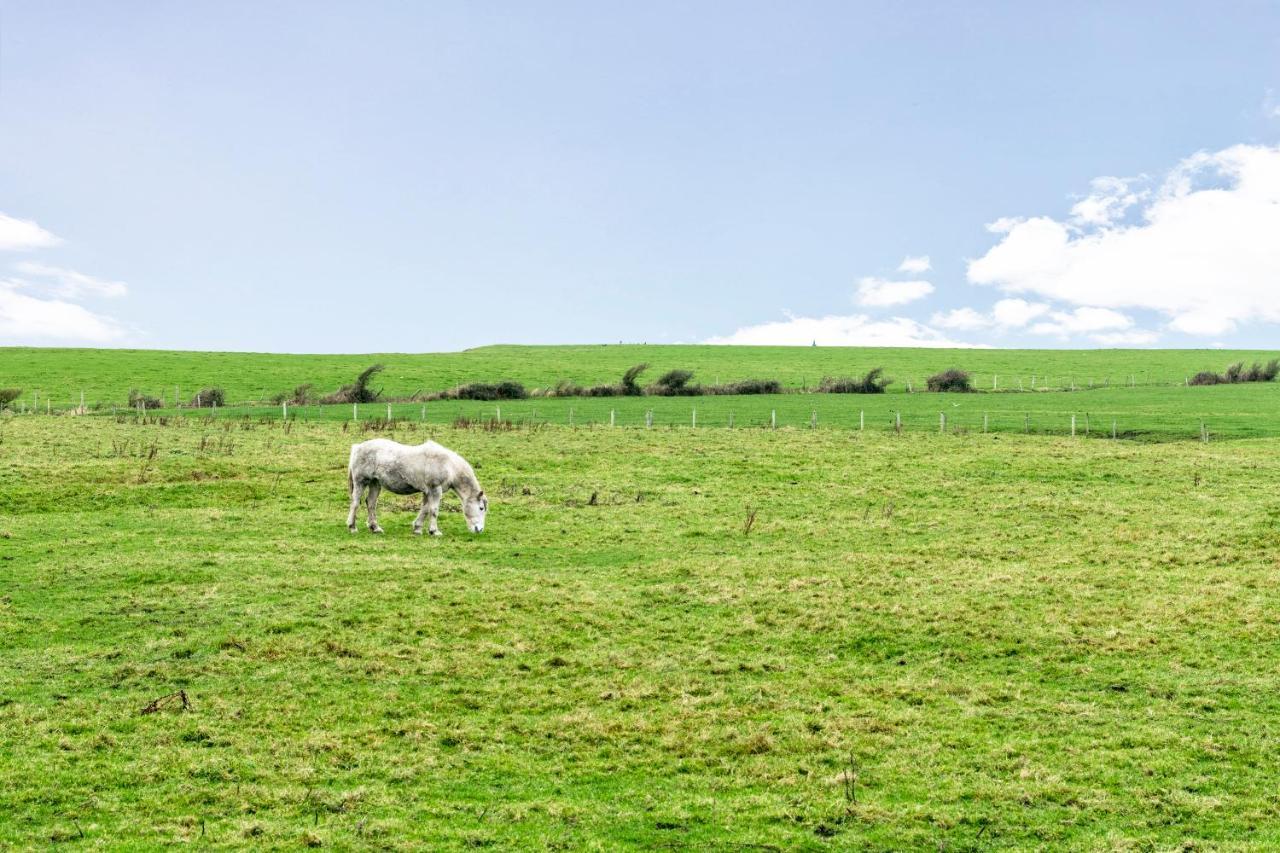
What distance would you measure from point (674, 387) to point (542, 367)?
23.2 meters

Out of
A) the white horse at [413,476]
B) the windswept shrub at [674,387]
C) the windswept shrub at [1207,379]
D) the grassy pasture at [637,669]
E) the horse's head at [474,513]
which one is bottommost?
the grassy pasture at [637,669]

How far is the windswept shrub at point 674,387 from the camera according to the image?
7069 cm

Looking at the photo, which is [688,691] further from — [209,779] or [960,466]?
[960,466]

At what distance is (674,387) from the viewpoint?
234 feet

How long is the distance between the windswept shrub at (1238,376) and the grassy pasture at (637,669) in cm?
6106

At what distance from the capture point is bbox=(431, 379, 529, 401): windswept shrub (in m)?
67.1

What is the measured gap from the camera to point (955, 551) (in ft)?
77.3

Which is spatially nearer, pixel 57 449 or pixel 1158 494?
pixel 1158 494

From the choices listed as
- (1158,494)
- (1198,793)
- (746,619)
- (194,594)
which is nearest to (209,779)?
(194,594)

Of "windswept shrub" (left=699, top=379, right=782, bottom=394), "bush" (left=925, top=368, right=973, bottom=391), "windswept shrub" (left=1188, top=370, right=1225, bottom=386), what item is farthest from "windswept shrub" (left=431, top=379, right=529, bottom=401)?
"windswept shrub" (left=1188, top=370, right=1225, bottom=386)

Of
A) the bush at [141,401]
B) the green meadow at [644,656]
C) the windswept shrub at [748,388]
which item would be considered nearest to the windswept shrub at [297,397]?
the bush at [141,401]

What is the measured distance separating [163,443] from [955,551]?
30.4m

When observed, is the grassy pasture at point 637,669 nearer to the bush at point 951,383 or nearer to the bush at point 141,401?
the bush at point 141,401

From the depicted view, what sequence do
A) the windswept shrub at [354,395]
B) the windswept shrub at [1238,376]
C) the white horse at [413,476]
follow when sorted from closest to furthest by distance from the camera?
1. the white horse at [413,476]
2. the windswept shrub at [354,395]
3. the windswept shrub at [1238,376]
